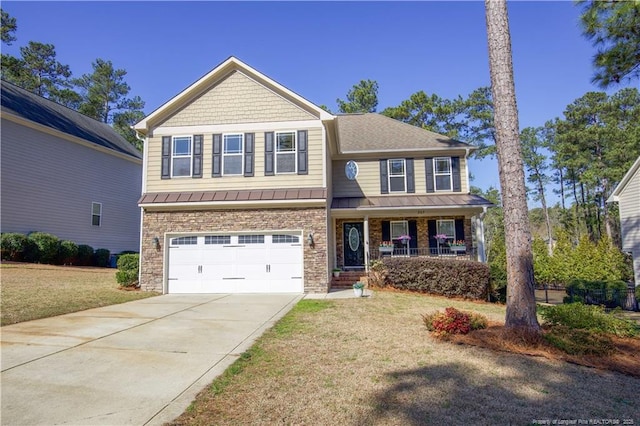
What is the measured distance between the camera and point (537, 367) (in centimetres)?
511

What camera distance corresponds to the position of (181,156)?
13.7m

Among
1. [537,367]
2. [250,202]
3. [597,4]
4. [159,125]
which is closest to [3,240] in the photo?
[159,125]

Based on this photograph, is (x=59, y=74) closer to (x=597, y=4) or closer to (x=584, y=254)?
(x=597, y=4)

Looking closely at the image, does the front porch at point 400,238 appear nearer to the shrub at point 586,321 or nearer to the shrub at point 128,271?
the shrub at point 128,271

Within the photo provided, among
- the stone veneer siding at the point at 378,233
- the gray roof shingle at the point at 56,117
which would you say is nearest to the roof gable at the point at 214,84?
the stone veneer siding at the point at 378,233

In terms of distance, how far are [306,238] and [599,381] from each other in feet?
30.2

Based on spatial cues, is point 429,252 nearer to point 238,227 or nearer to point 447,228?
point 447,228

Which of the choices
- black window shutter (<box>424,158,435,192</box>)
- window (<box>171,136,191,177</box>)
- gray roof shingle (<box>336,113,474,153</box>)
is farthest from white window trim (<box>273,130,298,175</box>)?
black window shutter (<box>424,158,435,192</box>)

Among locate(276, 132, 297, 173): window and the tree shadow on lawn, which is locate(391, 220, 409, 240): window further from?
the tree shadow on lawn

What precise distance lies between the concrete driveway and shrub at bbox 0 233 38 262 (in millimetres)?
9120

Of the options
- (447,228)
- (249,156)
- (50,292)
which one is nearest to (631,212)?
(447,228)

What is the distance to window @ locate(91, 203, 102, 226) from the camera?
796 inches

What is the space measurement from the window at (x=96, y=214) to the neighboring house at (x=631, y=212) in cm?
2805

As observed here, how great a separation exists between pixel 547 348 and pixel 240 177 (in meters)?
10.7
